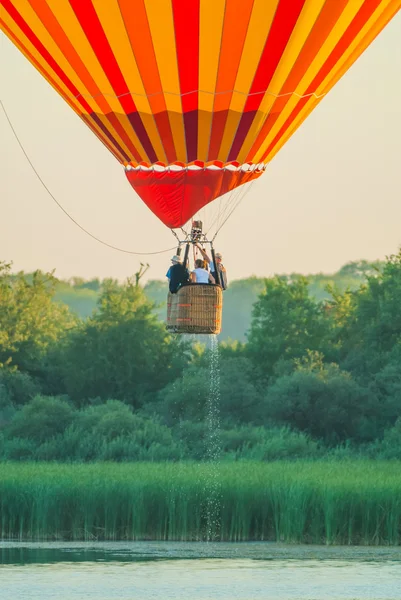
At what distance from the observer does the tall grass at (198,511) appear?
22.2m

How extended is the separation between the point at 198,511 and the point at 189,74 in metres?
5.85

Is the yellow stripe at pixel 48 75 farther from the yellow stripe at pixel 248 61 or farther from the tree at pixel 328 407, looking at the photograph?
the tree at pixel 328 407

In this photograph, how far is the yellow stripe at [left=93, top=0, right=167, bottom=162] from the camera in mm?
18953

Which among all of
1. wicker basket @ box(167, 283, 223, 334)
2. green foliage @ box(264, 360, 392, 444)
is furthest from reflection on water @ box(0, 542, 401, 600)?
green foliage @ box(264, 360, 392, 444)

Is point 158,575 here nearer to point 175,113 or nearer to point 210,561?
point 210,561

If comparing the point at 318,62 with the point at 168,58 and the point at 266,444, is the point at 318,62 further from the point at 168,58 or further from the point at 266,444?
the point at 266,444

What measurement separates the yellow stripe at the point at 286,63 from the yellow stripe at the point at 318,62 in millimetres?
158

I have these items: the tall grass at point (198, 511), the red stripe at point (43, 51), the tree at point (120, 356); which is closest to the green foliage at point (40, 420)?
the tree at point (120, 356)

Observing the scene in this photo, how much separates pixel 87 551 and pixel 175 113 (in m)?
5.33

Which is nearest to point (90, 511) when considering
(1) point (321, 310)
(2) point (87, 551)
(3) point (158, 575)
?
(2) point (87, 551)

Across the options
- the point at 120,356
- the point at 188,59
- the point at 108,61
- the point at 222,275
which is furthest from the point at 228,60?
the point at 120,356

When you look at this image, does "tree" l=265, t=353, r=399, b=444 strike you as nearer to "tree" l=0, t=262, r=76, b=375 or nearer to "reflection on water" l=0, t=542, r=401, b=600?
"tree" l=0, t=262, r=76, b=375

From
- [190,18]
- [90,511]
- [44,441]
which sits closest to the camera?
[190,18]

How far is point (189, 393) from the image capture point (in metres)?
34.8
